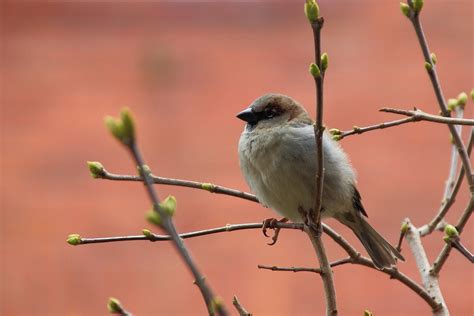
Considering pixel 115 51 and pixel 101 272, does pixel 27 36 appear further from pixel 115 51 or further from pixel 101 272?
pixel 101 272

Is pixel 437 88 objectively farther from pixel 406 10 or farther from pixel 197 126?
pixel 197 126

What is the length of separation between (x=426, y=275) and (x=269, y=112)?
97cm

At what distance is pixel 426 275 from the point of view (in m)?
2.01

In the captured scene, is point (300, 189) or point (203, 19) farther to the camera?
point (203, 19)

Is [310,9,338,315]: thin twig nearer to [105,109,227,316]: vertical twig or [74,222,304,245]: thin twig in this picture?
[74,222,304,245]: thin twig

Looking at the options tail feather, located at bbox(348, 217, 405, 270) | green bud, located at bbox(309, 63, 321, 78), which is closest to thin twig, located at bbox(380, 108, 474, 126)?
green bud, located at bbox(309, 63, 321, 78)

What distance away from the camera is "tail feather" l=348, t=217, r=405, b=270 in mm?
2848

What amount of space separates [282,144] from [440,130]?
2.80m

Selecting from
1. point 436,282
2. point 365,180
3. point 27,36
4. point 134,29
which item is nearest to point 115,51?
point 134,29

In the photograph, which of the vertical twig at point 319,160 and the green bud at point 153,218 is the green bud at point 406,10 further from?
the green bud at point 153,218

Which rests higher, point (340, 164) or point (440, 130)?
point (440, 130)

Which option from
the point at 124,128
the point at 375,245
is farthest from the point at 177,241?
the point at 375,245

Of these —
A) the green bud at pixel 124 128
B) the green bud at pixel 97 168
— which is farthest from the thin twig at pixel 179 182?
the green bud at pixel 124 128

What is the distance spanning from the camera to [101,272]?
4719mm
